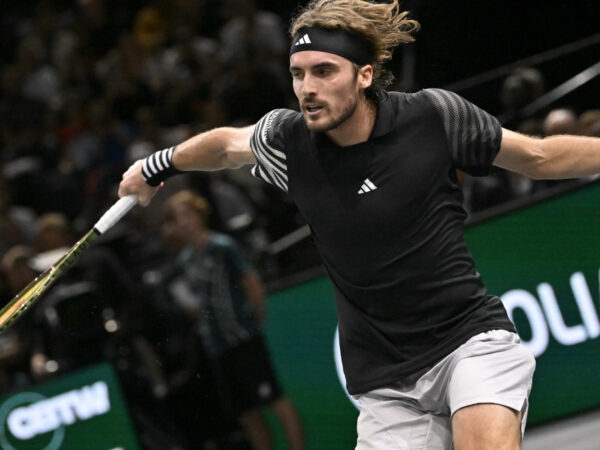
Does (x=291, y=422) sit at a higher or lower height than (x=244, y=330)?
lower

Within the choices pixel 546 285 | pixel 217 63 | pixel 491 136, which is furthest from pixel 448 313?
pixel 217 63

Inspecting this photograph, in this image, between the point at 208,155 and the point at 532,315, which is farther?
the point at 532,315

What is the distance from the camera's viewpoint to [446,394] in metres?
3.91

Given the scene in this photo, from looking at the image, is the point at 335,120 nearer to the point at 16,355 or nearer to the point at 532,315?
the point at 532,315

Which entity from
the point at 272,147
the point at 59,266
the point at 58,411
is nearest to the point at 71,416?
the point at 58,411

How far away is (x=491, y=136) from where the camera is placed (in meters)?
3.96

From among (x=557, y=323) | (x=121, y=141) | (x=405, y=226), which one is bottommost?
(x=557, y=323)

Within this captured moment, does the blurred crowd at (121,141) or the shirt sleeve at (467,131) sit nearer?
the shirt sleeve at (467,131)

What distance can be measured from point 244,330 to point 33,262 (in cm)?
171

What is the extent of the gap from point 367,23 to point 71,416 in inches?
154

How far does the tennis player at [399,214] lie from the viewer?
3.91 meters

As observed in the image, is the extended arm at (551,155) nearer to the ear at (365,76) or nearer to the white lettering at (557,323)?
the ear at (365,76)

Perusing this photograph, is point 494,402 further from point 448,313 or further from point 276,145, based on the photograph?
point 276,145

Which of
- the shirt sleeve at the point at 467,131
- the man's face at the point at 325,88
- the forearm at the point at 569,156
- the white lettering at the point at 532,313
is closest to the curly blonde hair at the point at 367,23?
the man's face at the point at 325,88
